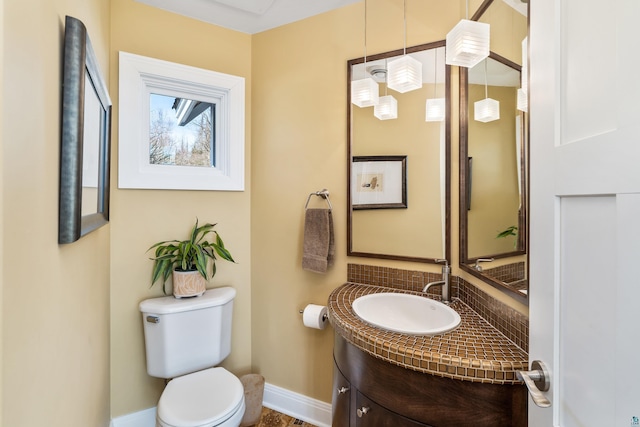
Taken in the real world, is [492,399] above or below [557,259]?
below

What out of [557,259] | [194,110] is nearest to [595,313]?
[557,259]

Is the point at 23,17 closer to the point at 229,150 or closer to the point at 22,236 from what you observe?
the point at 22,236

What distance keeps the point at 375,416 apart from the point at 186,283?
1.22 metres

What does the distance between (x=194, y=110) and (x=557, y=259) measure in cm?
208

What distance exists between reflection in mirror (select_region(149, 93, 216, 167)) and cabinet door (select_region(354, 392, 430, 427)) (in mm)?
1658

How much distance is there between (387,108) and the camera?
158cm

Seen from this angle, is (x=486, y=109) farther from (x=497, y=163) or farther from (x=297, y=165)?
(x=297, y=165)

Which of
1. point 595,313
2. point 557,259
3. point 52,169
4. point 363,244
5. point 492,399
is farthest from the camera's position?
point 363,244

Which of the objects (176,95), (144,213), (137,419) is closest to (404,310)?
(144,213)

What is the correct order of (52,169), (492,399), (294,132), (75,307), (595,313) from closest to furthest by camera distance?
(595,313)
(52,169)
(492,399)
(75,307)
(294,132)

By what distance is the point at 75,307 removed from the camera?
97 centimetres

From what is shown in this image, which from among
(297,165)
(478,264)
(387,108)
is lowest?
(478,264)

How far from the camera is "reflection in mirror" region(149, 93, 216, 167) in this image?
187cm

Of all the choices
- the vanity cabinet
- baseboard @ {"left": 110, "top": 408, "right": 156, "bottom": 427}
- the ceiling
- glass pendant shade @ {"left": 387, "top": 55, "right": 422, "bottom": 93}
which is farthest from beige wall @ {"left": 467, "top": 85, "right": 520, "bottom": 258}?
baseboard @ {"left": 110, "top": 408, "right": 156, "bottom": 427}
